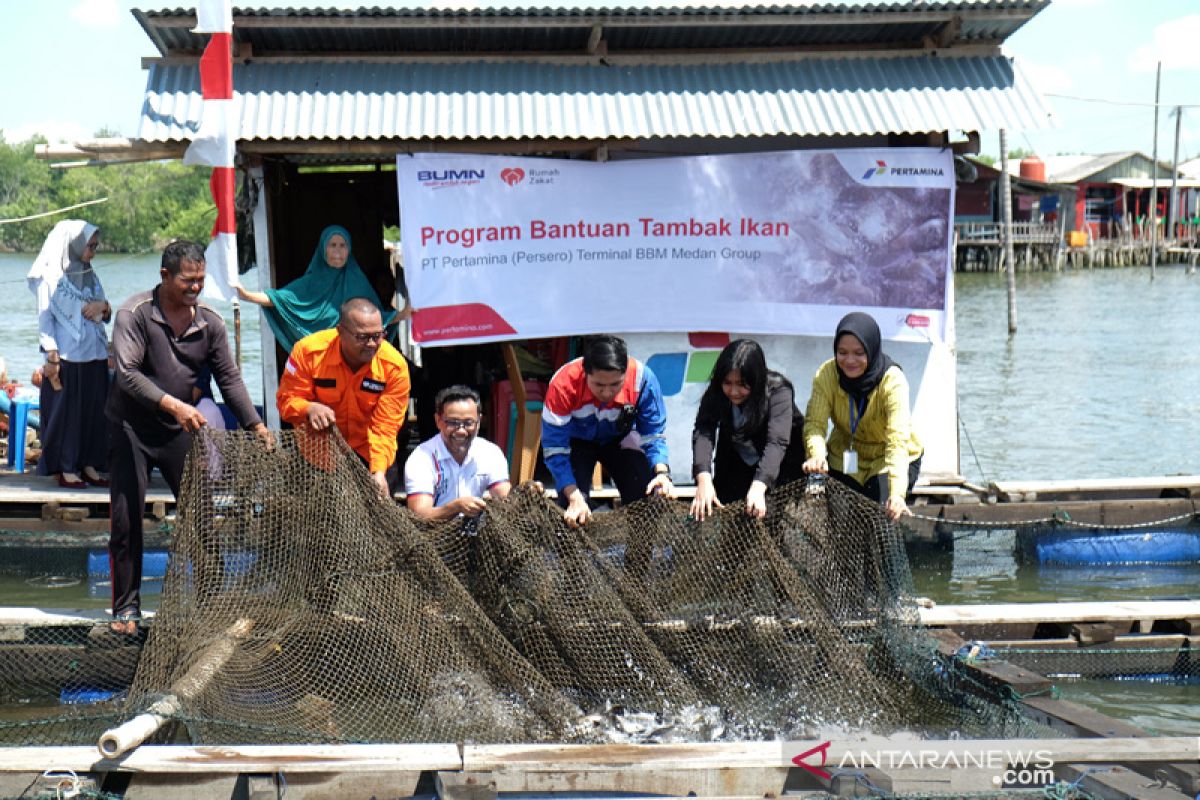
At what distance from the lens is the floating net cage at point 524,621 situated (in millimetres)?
5570

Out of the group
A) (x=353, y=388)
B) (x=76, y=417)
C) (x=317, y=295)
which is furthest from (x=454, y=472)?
(x=76, y=417)

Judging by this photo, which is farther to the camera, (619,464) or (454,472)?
(619,464)

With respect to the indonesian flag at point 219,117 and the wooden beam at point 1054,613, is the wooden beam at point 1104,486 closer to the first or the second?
the wooden beam at point 1054,613

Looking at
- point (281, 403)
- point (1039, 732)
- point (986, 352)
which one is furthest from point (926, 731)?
point (986, 352)

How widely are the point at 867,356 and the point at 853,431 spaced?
0.52 m

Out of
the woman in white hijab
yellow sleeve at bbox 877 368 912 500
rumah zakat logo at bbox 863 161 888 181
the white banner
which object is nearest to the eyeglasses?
yellow sleeve at bbox 877 368 912 500

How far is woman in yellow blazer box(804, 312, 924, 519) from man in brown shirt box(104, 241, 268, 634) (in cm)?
279

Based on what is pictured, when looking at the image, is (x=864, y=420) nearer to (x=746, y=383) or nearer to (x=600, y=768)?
(x=746, y=383)

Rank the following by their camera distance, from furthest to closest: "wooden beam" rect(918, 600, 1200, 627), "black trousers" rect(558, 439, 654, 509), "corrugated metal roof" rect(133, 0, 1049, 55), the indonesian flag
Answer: "corrugated metal roof" rect(133, 0, 1049, 55), the indonesian flag, "wooden beam" rect(918, 600, 1200, 627), "black trousers" rect(558, 439, 654, 509)

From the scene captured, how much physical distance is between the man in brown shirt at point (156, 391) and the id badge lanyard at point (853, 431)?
294 centimetres

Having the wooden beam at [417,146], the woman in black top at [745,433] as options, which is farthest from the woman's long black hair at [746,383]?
the wooden beam at [417,146]

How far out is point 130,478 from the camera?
618cm

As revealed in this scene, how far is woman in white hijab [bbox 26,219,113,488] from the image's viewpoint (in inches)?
359

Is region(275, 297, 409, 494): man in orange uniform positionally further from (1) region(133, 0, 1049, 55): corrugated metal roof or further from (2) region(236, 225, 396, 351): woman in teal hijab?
(1) region(133, 0, 1049, 55): corrugated metal roof
